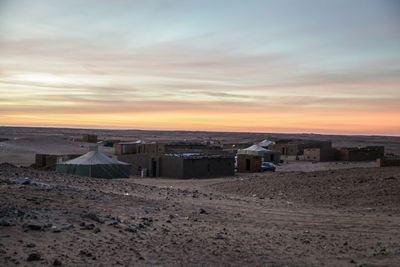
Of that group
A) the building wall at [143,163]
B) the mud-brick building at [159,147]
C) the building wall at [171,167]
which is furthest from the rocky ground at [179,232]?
the mud-brick building at [159,147]

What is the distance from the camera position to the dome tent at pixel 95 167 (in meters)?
44.3

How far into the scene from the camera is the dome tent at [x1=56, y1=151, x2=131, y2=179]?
4428cm

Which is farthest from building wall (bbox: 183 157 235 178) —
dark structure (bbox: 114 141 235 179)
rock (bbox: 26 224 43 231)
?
rock (bbox: 26 224 43 231)

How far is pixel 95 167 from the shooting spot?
44406 millimetres

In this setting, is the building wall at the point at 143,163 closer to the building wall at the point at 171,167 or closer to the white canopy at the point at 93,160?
the building wall at the point at 171,167

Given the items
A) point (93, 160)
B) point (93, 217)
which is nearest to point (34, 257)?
point (93, 217)

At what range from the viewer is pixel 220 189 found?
1266 inches

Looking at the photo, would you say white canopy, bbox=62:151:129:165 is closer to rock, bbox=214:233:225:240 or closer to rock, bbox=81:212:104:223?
rock, bbox=81:212:104:223

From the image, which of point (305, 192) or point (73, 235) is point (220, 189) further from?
point (73, 235)

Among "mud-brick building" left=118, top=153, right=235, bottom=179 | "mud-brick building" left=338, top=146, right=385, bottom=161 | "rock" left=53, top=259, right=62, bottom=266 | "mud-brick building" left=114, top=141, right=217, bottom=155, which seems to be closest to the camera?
"rock" left=53, top=259, right=62, bottom=266

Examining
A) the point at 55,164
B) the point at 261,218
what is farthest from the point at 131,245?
the point at 55,164

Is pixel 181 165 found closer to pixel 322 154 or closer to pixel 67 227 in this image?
pixel 322 154

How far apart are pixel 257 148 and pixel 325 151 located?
990cm

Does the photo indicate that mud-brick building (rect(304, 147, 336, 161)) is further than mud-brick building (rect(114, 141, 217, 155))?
Yes
